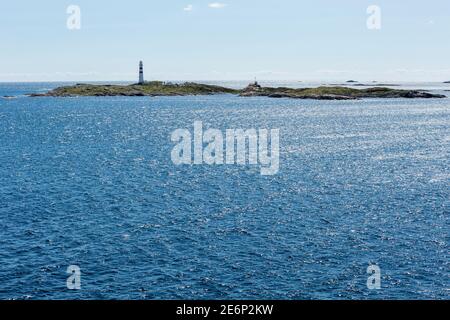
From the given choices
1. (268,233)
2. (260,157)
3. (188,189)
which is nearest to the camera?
(268,233)

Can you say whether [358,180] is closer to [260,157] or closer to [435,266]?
[260,157]

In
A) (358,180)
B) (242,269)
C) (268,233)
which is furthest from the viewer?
(358,180)

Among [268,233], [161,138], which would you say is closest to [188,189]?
[268,233]

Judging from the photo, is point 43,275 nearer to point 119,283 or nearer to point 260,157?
point 119,283

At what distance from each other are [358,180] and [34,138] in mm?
111686

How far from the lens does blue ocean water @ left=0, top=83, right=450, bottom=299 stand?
47.7m

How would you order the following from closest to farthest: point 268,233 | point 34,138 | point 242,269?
point 242,269 → point 268,233 → point 34,138

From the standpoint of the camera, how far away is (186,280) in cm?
4856

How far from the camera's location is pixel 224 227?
215 ft

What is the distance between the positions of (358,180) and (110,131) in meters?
112

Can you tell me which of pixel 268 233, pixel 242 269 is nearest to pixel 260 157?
pixel 268 233

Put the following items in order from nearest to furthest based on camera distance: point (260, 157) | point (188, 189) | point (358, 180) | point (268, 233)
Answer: point (268, 233), point (188, 189), point (358, 180), point (260, 157)

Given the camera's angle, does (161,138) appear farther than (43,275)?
Yes

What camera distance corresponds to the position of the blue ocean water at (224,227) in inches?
1877
